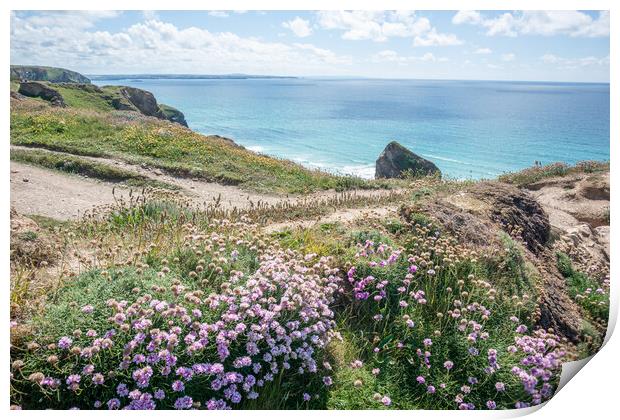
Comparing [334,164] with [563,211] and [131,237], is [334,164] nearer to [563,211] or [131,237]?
[563,211]

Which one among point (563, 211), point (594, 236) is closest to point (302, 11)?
point (594, 236)

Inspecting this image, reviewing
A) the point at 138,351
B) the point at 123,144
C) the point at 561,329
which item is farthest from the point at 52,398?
the point at 123,144

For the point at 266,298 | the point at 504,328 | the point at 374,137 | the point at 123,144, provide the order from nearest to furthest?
the point at 266,298, the point at 504,328, the point at 123,144, the point at 374,137

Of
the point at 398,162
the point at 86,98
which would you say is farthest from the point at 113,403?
the point at 86,98

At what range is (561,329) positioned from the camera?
20.2 ft

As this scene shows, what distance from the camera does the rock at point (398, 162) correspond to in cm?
2345

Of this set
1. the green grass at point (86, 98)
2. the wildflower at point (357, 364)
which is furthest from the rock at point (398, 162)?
the wildflower at point (357, 364)

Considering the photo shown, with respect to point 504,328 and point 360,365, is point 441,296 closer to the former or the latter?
point 504,328

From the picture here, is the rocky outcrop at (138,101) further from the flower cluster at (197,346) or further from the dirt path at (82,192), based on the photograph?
the flower cluster at (197,346)

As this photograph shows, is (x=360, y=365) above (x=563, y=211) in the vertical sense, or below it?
below

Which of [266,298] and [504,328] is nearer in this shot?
[266,298]

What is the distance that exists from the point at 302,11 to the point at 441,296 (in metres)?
3.92

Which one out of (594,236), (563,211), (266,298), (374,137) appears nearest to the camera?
(266,298)

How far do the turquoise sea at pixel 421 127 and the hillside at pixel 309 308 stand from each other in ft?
7.51
